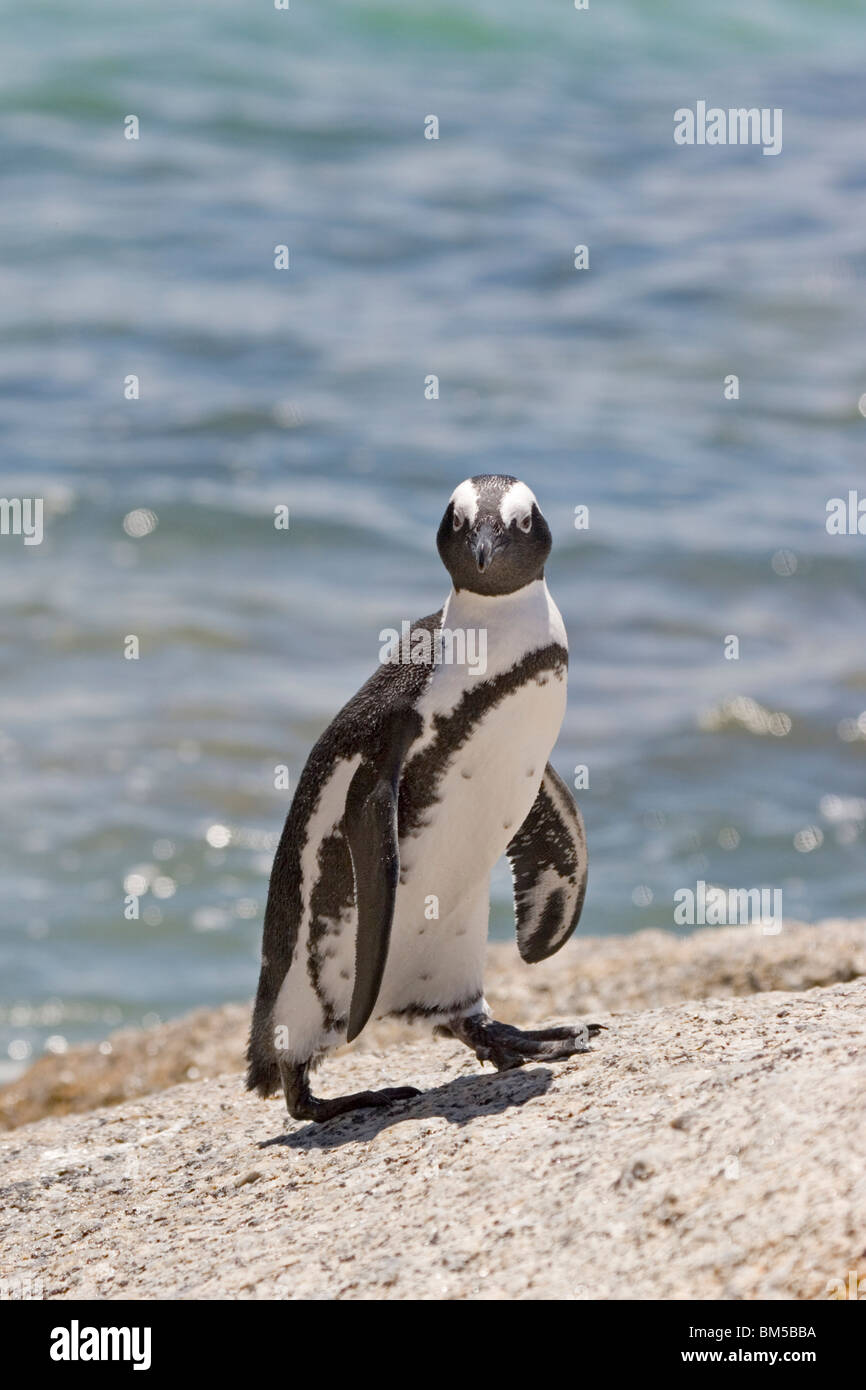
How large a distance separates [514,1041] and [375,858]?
0.71 meters

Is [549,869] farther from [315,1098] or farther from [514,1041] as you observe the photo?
[315,1098]

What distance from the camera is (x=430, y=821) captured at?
168 inches

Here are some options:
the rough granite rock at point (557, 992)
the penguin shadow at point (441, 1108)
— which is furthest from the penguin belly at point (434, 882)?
the rough granite rock at point (557, 992)

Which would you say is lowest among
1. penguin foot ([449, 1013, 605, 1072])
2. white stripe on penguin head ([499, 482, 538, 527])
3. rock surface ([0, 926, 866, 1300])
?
rock surface ([0, 926, 866, 1300])

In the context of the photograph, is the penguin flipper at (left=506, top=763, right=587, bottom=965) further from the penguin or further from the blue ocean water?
the blue ocean water

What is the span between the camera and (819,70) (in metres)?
31.2

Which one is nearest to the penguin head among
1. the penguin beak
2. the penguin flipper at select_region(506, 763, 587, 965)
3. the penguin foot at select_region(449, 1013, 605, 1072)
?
the penguin beak

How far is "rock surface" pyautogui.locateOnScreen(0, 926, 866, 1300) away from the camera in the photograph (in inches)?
120

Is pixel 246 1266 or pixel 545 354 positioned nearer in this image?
pixel 246 1266

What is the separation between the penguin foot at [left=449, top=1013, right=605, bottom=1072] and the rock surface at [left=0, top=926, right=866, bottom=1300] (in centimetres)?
9

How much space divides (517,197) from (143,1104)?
19.4m

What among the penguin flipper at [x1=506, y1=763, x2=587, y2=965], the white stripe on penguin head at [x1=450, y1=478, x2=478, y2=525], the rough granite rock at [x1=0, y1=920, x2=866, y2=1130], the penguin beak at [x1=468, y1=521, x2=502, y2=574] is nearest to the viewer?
the penguin beak at [x1=468, y1=521, x2=502, y2=574]

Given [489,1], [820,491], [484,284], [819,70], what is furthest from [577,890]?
[489,1]
